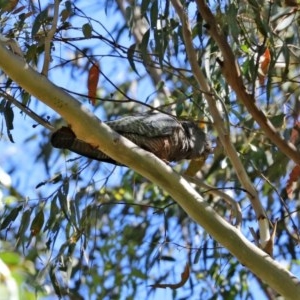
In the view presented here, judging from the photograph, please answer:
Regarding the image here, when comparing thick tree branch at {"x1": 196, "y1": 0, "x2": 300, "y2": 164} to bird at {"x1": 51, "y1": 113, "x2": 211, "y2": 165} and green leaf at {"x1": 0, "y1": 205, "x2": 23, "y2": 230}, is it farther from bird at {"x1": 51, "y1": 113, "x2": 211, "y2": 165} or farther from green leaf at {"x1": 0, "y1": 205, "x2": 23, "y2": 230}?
green leaf at {"x1": 0, "y1": 205, "x2": 23, "y2": 230}

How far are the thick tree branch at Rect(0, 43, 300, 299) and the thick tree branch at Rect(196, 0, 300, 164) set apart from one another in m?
0.56

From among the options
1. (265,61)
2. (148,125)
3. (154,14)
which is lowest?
(148,125)

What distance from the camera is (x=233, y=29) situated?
293 centimetres

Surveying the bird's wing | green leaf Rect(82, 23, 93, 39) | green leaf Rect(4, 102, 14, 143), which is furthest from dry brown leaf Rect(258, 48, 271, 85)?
green leaf Rect(4, 102, 14, 143)

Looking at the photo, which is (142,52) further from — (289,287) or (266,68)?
(289,287)

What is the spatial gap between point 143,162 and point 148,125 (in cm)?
44

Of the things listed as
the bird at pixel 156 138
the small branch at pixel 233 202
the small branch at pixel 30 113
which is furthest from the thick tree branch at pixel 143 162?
the small branch at pixel 30 113

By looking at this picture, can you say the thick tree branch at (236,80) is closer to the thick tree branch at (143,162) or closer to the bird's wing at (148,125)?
the bird's wing at (148,125)

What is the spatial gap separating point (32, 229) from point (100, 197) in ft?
3.52

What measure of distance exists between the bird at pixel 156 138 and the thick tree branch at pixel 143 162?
0.08 meters

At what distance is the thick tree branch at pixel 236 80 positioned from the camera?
3.07m

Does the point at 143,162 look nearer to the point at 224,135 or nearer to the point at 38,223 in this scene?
the point at 224,135

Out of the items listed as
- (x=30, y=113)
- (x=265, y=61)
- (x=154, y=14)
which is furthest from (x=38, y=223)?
(x=265, y=61)

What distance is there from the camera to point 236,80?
3.07 m
